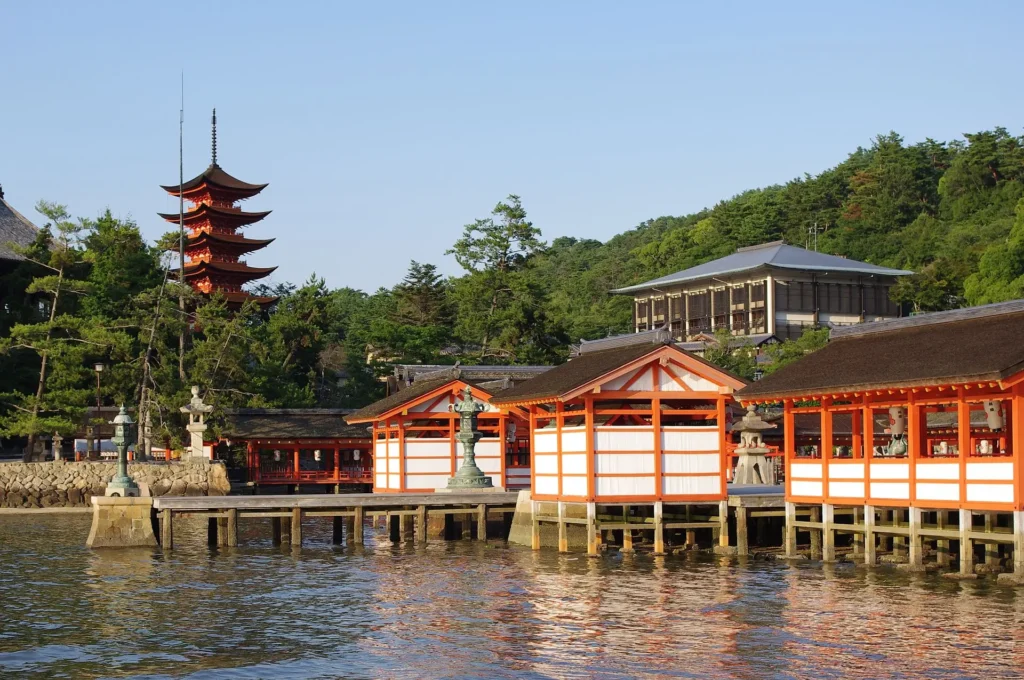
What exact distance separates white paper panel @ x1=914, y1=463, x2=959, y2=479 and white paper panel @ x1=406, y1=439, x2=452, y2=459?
1912 centimetres

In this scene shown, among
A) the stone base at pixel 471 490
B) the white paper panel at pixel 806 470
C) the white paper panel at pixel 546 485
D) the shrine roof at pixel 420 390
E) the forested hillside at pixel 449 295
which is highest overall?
the forested hillside at pixel 449 295

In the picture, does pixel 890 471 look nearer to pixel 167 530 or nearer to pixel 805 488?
pixel 805 488

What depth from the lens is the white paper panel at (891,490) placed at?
86.0 ft

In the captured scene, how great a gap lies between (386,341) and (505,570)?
47495mm

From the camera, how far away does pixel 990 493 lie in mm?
24016

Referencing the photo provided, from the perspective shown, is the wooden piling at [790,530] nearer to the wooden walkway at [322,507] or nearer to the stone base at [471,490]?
the wooden walkway at [322,507]

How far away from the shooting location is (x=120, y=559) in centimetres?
3275

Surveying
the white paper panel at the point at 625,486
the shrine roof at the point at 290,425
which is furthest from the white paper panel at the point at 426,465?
the shrine roof at the point at 290,425

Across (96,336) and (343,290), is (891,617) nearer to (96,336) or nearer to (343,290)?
(96,336)

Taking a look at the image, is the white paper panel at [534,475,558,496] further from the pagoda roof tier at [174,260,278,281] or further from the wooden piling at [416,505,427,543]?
the pagoda roof tier at [174,260,278,281]

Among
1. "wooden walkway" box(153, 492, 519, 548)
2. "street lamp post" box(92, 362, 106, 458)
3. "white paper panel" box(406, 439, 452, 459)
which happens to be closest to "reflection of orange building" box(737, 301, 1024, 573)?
"wooden walkway" box(153, 492, 519, 548)

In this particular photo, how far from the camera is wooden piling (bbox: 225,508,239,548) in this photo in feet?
115

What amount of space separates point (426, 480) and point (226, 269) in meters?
47.3

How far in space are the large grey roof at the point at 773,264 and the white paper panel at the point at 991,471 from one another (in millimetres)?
60157
